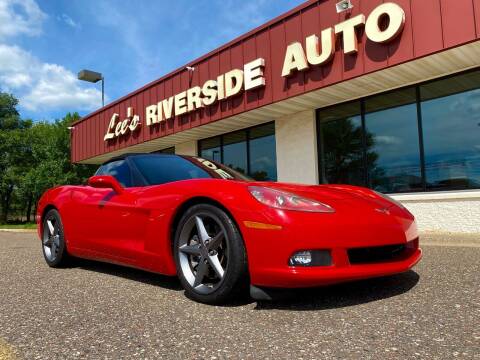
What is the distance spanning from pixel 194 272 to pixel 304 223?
97 cm

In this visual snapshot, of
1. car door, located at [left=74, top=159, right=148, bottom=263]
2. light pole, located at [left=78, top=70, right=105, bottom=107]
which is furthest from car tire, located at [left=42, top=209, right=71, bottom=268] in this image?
light pole, located at [left=78, top=70, right=105, bottom=107]

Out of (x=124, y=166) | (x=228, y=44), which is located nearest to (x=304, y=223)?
(x=124, y=166)

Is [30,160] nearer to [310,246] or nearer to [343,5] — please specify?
[343,5]

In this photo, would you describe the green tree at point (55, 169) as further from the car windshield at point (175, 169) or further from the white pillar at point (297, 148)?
the car windshield at point (175, 169)

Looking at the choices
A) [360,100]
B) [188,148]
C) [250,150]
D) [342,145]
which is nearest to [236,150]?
[250,150]

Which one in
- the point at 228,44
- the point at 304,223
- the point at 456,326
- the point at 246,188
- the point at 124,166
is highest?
the point at 228,44

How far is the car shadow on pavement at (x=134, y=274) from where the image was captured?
367 cm

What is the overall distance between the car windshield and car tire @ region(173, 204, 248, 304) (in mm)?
678

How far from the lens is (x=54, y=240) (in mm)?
4852

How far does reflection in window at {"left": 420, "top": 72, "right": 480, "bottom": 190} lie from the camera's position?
746 cm

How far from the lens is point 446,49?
6309 mm

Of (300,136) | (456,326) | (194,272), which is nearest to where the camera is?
(456,326)

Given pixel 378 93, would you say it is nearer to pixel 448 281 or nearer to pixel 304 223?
pixel 448 281

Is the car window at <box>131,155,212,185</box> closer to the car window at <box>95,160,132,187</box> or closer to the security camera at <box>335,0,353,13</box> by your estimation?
the car window at <box>95,160,132,187</box>
